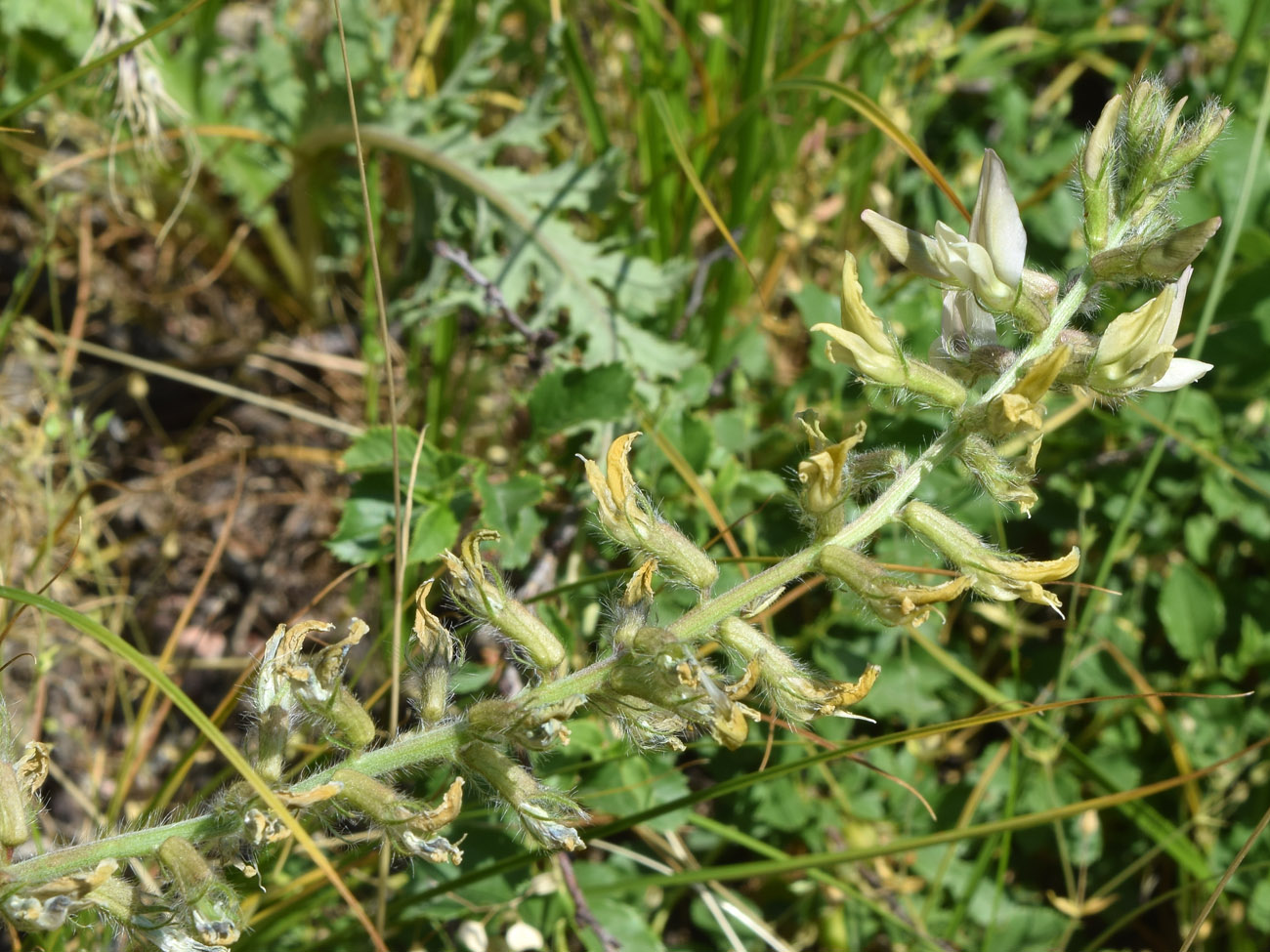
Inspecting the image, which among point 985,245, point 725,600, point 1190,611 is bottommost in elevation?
point 1190,611

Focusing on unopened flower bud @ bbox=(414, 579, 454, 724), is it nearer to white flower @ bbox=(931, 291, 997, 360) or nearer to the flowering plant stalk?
the flowering plant stalk

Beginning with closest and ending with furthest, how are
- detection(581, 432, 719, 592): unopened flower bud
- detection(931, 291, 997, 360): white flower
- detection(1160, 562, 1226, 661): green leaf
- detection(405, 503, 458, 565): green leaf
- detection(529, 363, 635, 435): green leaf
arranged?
detection(581, 432, 719, 592): unopened flower bud, detection(931, 291, 997, 360): white flower, detection(405, 503, 458, 565): green leaf, detection(529, 363, 635, 435): green leaf, detection(1160, 562, 1226, 661): green leaf

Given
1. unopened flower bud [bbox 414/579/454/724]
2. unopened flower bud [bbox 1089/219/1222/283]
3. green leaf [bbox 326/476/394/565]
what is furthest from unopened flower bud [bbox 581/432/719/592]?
green leaf [bbox 326/476/394/565]

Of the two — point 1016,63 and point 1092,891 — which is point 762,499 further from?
point 1016,63

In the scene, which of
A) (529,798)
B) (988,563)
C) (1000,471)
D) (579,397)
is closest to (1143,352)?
(1000,471)

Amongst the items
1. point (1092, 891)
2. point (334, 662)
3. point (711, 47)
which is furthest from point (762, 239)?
point (334, 662)

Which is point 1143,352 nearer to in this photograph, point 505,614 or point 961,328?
point 961,328

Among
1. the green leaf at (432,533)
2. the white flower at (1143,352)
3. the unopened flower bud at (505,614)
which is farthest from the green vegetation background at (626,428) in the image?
the white flower at (1143,352)

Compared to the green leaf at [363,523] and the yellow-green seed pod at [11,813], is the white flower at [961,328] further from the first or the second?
the yellow-green seed pod at [11,813]
